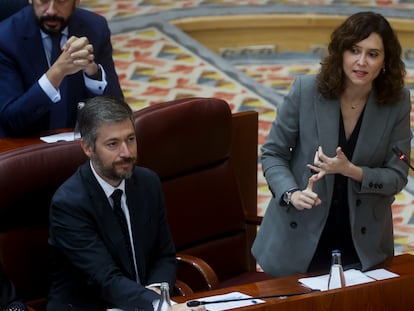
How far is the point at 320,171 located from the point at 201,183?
2.07 ft

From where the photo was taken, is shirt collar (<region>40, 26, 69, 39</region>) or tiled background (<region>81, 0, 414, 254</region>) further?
tiled background (<region>81, 0, 414, 254</region>)

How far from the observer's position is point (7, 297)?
6.77 feet

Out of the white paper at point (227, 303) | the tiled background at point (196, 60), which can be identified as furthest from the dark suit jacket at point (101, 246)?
the tiled background at point (196, 60)

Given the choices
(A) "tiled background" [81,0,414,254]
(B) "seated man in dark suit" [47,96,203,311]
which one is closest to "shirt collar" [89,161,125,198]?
(B) "seated man in dark suit" [47,96,203,311]

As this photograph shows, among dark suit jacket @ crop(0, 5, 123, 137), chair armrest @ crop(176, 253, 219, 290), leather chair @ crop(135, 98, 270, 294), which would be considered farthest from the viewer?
dark suit jacket @ crop(0, 5, 123, 137)

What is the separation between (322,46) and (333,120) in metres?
3.34

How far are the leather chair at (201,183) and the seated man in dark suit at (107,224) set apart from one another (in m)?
0.29

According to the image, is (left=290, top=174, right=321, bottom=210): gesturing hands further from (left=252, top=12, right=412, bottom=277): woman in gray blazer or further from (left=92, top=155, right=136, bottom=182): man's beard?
(left=92, top=155, right=136, bottom=182): man's beard

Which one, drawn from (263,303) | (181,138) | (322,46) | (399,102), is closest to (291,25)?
(322,46)

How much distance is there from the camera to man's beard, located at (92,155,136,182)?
2092 mm

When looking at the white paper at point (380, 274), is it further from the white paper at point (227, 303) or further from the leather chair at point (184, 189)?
the leather chair at point (184, 189)

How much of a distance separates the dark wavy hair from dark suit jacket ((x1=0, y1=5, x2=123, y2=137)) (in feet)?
2.55

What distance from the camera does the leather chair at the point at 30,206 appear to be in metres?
2.24

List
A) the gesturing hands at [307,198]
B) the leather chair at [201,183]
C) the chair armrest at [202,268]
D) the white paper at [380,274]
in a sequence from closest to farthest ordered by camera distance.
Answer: the gesturing hands at [307,198], the white paper at [380,274], the chair armrest at [202,268], the leather chair at [201,183]
